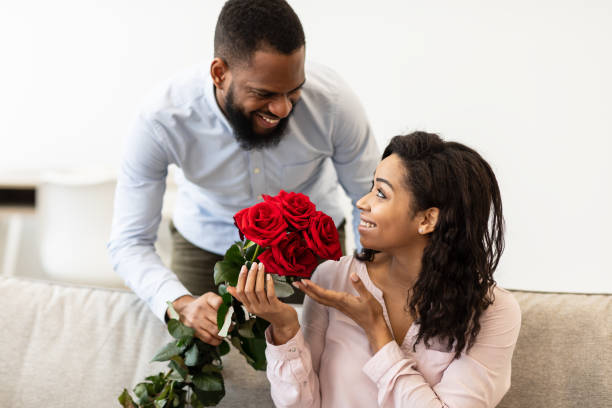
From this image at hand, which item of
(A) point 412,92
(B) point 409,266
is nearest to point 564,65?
(A) point 412,92

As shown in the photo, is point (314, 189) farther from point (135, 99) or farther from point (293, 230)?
point (135, 99)

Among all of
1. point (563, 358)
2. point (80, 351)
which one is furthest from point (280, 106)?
point (563, 358)

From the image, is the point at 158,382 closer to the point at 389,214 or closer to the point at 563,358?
the point at 389,214

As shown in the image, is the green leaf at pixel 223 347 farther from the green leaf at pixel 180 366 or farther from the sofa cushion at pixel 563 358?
the sofa cushion at pixel 563 358

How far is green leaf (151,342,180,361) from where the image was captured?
127cm

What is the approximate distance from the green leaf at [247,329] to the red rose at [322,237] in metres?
0.29

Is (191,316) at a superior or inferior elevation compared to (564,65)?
inferior

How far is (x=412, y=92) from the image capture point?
8.29 ft

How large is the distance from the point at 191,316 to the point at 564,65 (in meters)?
1.97

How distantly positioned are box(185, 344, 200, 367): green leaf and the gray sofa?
23 cm

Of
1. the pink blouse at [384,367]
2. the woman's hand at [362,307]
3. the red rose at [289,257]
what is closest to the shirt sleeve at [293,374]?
the pink blouse at [384,367]

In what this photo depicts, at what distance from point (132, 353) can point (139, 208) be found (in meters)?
0.43

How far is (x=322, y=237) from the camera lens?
42.1 inches

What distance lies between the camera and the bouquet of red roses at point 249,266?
1.06 m
